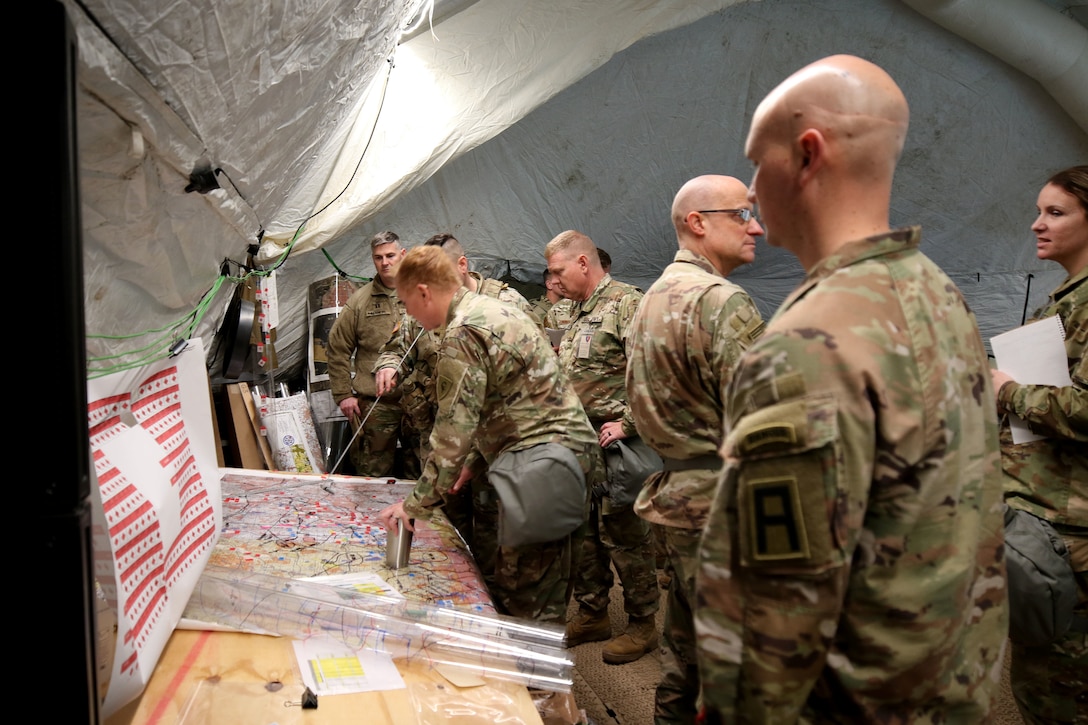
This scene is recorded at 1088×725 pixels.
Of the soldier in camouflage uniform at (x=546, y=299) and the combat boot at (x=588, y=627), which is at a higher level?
the soldier in camouflage uniform at (x=546, y=299)

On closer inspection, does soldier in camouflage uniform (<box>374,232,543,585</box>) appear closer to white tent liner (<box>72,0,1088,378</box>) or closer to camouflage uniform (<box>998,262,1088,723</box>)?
white tent liner (<box>72,0,1088,378</box>)

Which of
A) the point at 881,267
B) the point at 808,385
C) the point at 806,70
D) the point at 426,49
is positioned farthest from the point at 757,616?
the point at 426,49

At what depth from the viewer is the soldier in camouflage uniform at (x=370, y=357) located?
4039mm

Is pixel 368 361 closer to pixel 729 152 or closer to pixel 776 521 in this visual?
pixel 729 152

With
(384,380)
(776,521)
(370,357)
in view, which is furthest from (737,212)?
(370,357)

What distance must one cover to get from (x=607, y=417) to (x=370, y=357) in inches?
61.1

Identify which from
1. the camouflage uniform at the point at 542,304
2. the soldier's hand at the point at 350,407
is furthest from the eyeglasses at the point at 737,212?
the camouflage uniform at the point at 542,304

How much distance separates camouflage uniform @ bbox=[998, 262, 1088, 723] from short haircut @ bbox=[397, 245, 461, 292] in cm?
157

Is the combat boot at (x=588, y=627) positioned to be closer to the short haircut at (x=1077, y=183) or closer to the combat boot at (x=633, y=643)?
the combat boot at (x=633, y=643)

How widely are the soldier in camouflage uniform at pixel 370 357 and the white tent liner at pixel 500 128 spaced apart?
340 millimetres

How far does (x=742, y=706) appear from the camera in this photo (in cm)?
86

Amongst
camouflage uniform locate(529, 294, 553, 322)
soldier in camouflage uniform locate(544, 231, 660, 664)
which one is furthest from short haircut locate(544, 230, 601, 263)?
camouflage uniform locate(529, 294, 553, 322)

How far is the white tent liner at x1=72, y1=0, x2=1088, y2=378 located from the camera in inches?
40.9

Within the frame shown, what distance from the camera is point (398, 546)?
1.77 m
